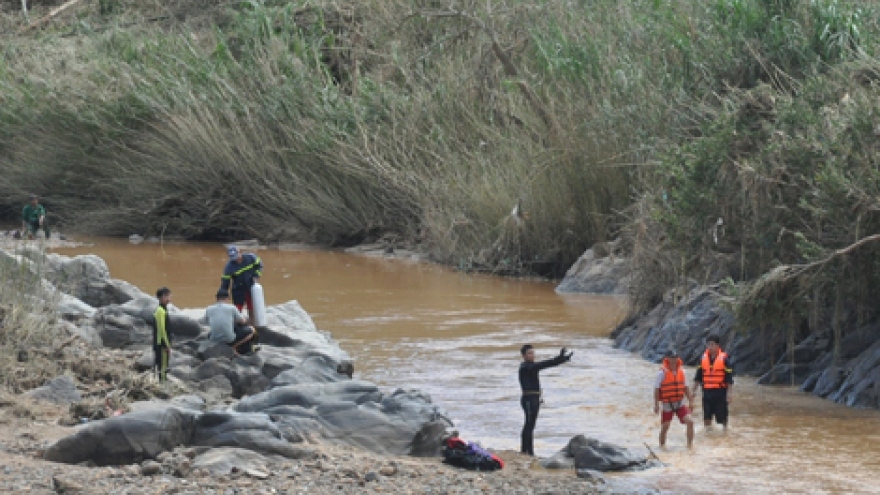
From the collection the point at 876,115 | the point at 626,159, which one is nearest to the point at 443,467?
the point at 876,115

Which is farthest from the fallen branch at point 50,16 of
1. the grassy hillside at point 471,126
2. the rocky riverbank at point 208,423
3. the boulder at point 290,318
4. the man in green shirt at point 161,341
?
the man in green shirt at point 161,341

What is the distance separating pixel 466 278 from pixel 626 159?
367 centimetres

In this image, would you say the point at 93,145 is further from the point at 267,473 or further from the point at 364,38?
the point at 267,473

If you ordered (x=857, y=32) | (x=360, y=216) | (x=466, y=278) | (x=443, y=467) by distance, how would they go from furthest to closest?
(x=360, y=216), (x=466, y=278), (x=857, y=32), (x=443, y=467)

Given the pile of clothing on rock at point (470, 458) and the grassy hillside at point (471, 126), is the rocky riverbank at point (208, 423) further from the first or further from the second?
the grassy hillside at point (471, 126)

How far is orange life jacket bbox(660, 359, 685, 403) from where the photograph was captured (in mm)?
13219

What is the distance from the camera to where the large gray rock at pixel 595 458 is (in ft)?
39.5

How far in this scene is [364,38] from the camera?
1340 inches

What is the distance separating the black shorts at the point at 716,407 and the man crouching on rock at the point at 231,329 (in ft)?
15.3

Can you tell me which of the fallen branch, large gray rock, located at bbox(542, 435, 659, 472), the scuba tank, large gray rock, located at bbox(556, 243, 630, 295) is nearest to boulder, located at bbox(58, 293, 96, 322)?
the scuba tank

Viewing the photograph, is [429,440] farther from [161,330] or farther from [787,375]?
[787,375]

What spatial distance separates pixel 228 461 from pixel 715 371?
208 inches

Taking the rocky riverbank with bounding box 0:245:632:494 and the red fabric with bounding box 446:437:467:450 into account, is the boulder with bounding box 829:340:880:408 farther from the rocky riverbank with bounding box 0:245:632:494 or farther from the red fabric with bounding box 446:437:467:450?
the red fabric with bounding box 446:437:467:450

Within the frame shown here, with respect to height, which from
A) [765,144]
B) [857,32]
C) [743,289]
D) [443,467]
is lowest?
[443,467]
